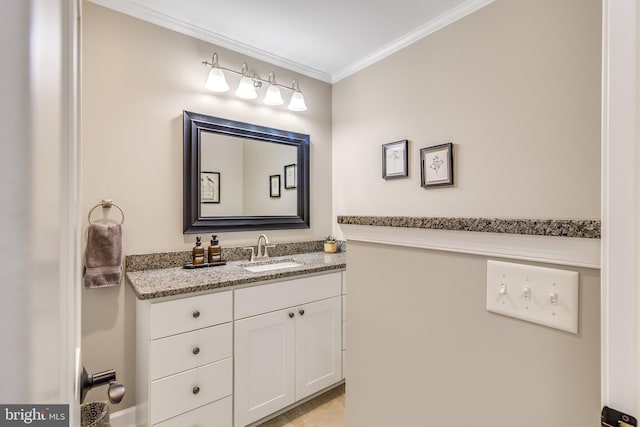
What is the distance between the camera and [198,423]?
5.31 feet

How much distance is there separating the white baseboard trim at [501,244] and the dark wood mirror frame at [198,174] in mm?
1553

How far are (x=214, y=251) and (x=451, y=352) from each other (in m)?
1.74

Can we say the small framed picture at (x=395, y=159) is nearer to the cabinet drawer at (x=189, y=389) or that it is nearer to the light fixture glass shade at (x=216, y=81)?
the light fixture glass shade at (x=216, y=81)

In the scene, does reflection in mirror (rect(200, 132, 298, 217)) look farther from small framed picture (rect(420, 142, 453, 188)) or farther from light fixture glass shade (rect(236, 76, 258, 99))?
small framed picture (rect(420, 142, 453, 188))

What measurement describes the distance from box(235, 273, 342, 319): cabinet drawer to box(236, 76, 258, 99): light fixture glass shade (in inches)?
56.1

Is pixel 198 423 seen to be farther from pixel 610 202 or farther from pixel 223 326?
pixel 610 202

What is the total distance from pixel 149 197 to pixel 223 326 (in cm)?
97

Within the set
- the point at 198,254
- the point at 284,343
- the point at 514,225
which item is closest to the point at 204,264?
the point at 198,254

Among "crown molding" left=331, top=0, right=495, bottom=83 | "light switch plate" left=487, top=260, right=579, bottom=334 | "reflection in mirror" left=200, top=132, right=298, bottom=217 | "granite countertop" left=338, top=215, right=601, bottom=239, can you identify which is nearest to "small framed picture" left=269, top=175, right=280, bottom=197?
"reflection in mirror" left=200, top=132, right=298, bottom=217

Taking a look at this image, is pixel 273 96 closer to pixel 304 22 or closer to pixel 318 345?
pixel 304 22

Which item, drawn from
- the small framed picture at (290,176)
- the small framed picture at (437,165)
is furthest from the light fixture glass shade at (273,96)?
the small framed picture at (437,165)

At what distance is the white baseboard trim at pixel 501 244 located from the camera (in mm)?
596

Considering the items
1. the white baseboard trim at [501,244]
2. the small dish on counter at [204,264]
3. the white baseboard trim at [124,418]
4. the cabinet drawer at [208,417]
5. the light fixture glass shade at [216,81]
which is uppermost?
the light fixture glass shade at [216,81]

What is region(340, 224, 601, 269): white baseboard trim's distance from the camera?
1.95 ft
